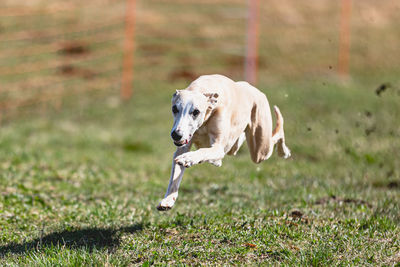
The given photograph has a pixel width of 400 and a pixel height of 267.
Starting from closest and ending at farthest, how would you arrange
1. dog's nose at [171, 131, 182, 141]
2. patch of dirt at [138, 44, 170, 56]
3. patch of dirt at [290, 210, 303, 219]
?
dog's nose at [171, 131, 182, 141], patch of dirt at [290, 210, 303, 219], patch of dirt at [138, 44, 170, 56]

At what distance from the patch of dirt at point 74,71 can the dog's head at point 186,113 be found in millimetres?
15771

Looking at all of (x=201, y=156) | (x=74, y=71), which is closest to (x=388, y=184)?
(x=201, y=156)

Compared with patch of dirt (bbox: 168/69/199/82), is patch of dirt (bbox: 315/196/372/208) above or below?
above

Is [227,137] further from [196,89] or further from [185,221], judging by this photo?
[185,221]

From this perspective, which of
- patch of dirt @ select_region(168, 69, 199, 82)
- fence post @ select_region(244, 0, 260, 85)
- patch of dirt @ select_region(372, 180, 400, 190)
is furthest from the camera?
patch of dirt @ select_region(168, 69, 199, 82)

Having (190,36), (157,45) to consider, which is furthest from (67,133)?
(190,36)

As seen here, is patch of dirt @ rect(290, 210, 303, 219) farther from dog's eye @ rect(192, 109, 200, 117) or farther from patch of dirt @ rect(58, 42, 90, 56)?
patch of dirt @ rect(58, 42, 90, 56)

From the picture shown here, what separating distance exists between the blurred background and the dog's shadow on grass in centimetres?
1154

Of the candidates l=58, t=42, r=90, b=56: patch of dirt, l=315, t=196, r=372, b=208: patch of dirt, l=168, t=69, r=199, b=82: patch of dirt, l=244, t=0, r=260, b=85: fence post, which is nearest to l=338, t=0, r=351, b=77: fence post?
l=244, t=0, r=260, b=85: fence post

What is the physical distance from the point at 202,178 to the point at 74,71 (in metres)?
11.6

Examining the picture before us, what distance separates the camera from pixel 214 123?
5.20 metres

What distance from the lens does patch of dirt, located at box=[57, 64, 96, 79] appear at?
66.1 feet

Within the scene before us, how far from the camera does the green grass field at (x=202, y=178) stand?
17.3 ft

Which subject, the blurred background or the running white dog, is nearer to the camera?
the running white dog
